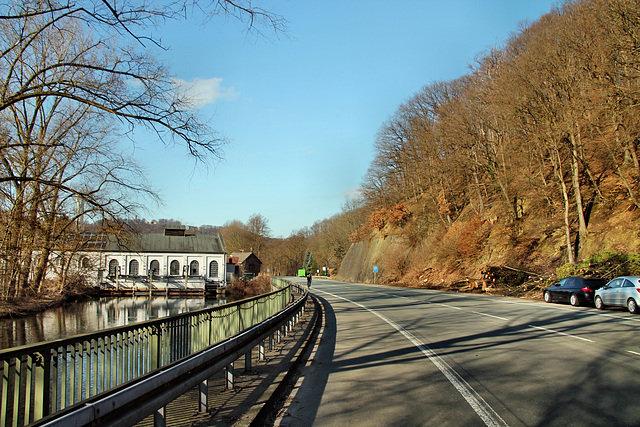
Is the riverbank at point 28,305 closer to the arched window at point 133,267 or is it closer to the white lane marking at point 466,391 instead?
the white lane marking at point 466,391

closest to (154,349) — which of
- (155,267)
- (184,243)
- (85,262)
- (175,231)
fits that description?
(85,262)

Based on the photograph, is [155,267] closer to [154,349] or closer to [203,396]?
[154,349]

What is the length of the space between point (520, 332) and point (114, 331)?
10823mm

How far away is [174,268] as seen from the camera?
7025 cm

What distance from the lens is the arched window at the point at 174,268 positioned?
6994cm

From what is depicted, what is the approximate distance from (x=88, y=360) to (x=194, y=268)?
6910cm

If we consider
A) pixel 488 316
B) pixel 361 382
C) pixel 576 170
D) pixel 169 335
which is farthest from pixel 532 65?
pixel 169 335

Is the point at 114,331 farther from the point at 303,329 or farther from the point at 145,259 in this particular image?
the point at 145,259

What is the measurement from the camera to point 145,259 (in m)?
67.8

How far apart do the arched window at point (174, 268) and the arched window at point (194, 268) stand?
6.38 feet

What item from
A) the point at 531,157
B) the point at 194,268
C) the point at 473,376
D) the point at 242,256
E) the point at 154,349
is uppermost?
the point at 531,157

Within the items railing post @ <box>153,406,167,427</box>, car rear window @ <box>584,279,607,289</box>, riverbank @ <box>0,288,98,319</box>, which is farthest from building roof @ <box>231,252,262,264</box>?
railing post @ <box>153,406,167,427</box>

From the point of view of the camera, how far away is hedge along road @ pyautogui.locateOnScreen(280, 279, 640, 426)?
565 cm

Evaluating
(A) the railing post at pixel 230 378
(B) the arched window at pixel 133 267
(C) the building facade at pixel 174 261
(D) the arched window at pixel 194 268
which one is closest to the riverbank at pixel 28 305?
(A) the railing post at pixel 230 378
